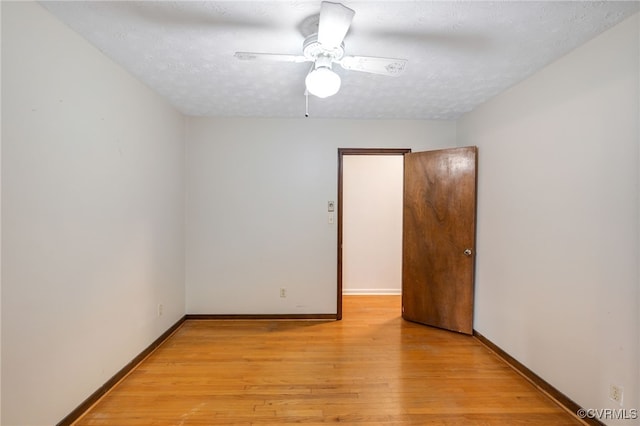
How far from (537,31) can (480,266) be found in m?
2.11

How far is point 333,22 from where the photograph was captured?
1.35 meters

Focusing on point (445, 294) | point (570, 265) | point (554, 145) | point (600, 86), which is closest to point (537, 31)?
point (600, 86)

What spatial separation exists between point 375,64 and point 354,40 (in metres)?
0.29

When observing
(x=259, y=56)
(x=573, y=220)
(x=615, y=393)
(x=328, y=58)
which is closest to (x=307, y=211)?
(x=328, y=58)

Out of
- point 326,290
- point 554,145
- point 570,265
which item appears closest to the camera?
point 570,265

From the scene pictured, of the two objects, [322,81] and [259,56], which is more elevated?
[259,56]

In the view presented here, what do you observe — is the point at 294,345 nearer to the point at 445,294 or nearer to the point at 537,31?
the point at 445,294

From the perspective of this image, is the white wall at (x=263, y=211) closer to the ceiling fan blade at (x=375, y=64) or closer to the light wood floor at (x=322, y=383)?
the light wood floor at (x=322, y=383)

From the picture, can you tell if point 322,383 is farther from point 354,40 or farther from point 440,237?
point 354,40

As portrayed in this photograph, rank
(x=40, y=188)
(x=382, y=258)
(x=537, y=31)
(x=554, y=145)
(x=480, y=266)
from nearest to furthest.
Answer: (x=40, y=188)
(x=537, y=31)
(x=554, y=145)
(x=480, y=266)
(x=382, y=258)

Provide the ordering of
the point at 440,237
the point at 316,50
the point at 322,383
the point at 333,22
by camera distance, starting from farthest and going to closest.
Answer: the point at 440,237
the point at 322,383
the point at 316,50
the point at 333,22

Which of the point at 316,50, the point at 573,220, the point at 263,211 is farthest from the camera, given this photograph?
the point at 263,211

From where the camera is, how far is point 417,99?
272cm

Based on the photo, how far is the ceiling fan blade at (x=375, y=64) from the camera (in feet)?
5.07
